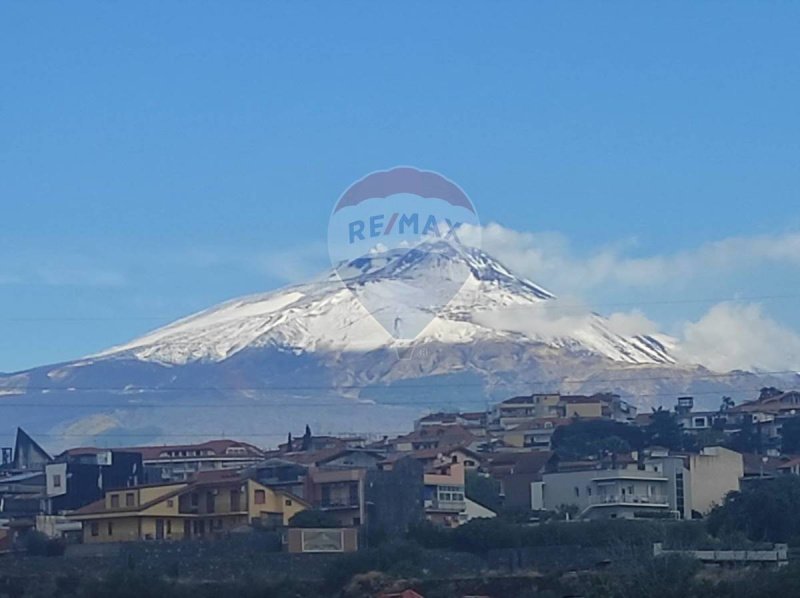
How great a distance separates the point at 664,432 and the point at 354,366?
88.1 m

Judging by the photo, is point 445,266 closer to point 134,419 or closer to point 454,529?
point 134,419

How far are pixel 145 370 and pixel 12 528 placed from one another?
107 meters

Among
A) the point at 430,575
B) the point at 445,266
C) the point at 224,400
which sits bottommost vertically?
the point at 430,575

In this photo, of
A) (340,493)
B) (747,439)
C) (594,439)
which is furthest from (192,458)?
(340,493)


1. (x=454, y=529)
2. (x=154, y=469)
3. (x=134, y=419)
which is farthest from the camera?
(x=134, y=419)

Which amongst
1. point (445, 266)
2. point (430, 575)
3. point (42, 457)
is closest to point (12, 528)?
point (430, 575)

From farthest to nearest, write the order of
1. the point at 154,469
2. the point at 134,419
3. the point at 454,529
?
1. the point at 134,419
2. the point at 154,469
3. the point at 454,529

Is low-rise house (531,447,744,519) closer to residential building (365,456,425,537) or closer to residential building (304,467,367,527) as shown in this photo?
residential building (365,456,425,537)

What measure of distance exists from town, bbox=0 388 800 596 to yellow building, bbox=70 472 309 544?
4 centimetres

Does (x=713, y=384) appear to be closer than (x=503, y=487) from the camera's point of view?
No

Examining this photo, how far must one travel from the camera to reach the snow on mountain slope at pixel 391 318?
455ft

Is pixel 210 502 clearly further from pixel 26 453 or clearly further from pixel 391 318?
pixel 391 318

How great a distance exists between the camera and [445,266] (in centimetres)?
14500

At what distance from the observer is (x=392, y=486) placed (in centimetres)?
4319
